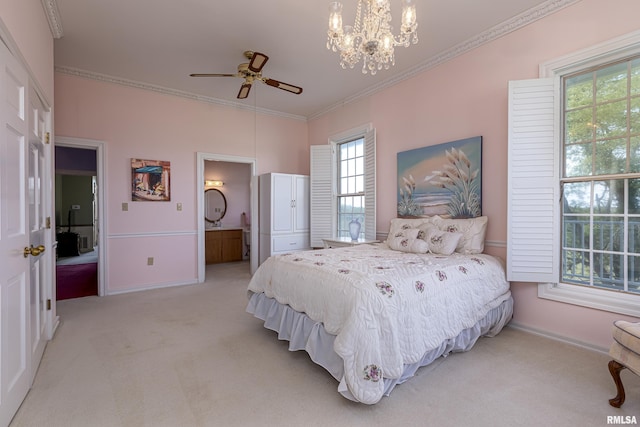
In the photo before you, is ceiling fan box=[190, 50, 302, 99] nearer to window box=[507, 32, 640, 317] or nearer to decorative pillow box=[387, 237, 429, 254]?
decorative pillow box=[387, 237, 429, 254]

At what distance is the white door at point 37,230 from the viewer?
209 centimetres

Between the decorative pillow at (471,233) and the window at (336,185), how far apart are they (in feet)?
6.02

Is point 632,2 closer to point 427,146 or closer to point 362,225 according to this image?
point 427,146

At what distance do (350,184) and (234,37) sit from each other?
2700 millimetres

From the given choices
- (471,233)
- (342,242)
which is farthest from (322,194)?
(471,233)

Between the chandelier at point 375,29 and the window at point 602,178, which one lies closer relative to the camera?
the chandelier at point 375,29

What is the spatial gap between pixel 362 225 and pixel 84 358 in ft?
11.9

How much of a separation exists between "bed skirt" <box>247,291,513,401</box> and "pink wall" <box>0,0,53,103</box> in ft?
8.25

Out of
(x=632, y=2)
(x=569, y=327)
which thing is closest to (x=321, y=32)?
(x=632, y=2)

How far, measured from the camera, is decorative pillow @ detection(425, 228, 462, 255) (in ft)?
9.80

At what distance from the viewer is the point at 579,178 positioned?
8.53 ft

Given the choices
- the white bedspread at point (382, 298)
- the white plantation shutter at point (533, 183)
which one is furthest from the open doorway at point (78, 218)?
the white plantation shutter at point (533, 183)

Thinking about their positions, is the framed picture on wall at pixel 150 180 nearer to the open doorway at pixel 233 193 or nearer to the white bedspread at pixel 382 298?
the open doorway at pixel 233 193

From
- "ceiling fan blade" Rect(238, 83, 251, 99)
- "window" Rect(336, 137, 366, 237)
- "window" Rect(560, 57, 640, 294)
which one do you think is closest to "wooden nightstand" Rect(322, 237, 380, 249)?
"window" Rect(336, 137, 366, 237)
